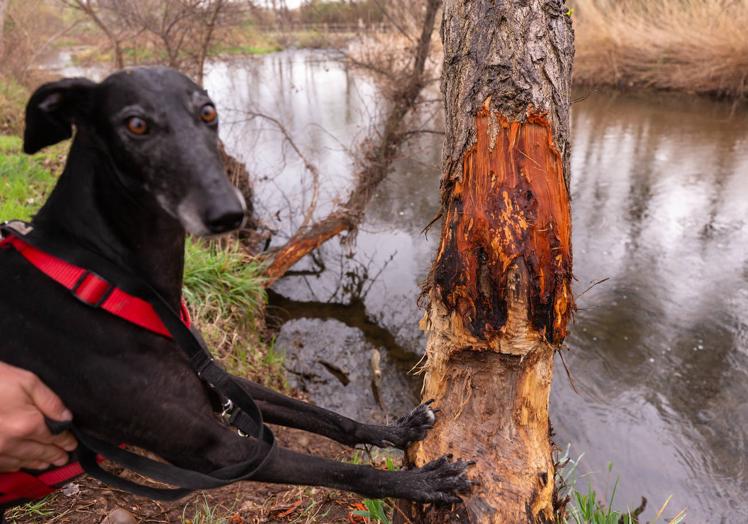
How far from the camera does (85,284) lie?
1.59 meters

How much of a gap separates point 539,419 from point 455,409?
0.36 metres

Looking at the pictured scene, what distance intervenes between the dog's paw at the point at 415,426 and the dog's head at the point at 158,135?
1.28 meters

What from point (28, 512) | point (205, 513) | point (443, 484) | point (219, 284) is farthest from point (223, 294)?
point (443, 484)

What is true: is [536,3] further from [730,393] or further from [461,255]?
[730,393]

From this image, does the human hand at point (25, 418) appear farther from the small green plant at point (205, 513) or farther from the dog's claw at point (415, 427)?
the dog's claw at point (415, 427)

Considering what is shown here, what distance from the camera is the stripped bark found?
280 inches

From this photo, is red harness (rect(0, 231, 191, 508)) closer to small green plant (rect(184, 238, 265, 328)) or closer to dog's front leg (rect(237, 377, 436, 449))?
dog's front leg (rect(237, 377, 436, 449))

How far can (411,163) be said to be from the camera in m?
9.91

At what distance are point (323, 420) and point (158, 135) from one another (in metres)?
1.45

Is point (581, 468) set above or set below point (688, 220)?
below

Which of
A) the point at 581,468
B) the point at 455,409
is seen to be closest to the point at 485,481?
the point at 455,409

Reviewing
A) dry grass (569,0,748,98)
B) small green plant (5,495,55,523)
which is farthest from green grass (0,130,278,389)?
dry grass (569,0,748,98)

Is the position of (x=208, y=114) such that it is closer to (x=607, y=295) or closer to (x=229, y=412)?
(x=229, y=412)

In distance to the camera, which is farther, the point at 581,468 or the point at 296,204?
the point at 296,204
